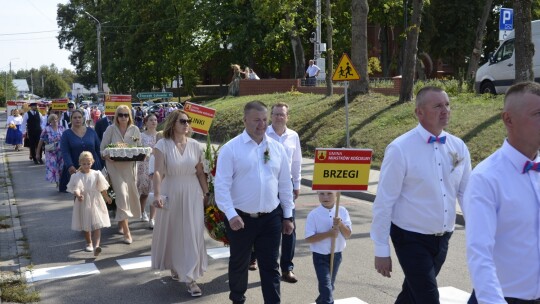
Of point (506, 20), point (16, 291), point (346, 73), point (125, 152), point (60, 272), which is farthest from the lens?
point (506, 20)

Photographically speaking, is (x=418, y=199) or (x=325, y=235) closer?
(x=418, y=199)

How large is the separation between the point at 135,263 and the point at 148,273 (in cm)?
55

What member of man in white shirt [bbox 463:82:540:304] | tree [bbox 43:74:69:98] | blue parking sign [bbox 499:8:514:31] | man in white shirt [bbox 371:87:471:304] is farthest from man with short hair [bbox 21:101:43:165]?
tree [bbox 43:74:69:98]

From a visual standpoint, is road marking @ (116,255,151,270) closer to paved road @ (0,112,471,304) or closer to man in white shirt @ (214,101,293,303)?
paved road @ (0,112,471,304)

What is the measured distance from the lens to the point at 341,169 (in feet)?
18.9

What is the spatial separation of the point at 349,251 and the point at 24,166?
16389 millimetres

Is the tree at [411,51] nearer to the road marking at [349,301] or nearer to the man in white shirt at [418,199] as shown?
the road marking at [349,301]

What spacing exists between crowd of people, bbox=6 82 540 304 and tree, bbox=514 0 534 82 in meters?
10.4

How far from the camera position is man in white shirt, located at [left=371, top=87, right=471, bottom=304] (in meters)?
4.34

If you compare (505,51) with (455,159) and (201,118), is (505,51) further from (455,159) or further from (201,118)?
(455,159)

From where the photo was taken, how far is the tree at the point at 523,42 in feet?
52.1

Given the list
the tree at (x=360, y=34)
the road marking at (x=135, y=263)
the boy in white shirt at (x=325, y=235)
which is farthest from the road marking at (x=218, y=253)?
the tree at (x=360, y=34)

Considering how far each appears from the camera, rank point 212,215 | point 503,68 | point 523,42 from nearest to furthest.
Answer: point 212,215 < point 523,42 < point 503,68

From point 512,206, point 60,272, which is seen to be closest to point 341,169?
point 512,206
